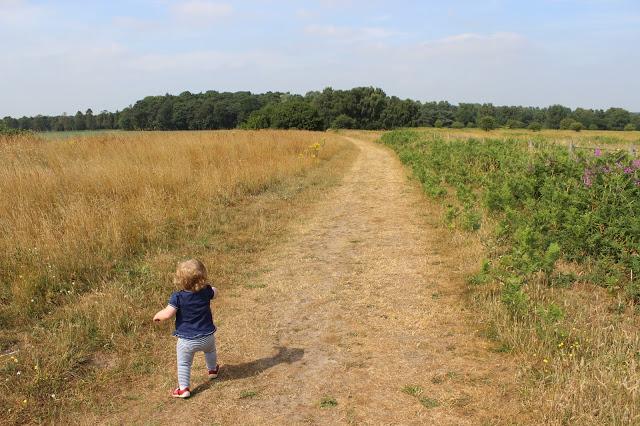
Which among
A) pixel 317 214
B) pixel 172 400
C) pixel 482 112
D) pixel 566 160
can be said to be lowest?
pixel 172 400

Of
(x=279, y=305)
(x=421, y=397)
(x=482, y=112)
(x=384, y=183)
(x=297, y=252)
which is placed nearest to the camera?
(x=421, y=397)

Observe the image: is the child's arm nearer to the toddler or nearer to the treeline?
the toddler

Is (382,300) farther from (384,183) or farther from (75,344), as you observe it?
(384,183)

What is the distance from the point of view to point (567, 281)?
16.4ft

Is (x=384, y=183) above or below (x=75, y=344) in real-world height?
above

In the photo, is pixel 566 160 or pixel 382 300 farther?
pixel 566 160

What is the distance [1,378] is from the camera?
3311 millimetres

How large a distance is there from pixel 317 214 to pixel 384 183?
4752 millimetres

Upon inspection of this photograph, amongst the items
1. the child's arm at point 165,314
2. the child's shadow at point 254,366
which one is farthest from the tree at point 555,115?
the child's arm at point 165,314

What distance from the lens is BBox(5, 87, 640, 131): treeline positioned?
48413 millimetres

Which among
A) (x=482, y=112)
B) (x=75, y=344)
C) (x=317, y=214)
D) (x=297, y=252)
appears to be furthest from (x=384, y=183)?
(x=482, y=112)

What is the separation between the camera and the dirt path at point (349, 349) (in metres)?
3.12

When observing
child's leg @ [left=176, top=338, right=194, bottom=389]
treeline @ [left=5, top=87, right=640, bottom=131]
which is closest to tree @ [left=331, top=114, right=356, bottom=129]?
treeline @ [left=5, top=87, right=640, bottom=131]

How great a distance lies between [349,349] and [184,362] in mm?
1398
